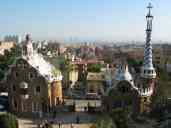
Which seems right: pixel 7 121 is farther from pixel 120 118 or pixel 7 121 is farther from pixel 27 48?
pixel 27 48

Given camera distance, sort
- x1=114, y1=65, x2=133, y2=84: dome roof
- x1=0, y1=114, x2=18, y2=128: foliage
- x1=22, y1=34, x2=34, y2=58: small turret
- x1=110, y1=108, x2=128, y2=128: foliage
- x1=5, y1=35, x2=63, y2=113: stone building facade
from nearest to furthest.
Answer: x1=110, y1=108, x2=128, y2=128: foliage
x1=0, y1=114, x2=18, y2=128: foliage
x1=114, y1=65, x2=133, y2=84: dome roof
x1=5, y1=35, x2=63, y2=113: stone building facade
x1=22, y1=34, x2=34, y2=58: small turret

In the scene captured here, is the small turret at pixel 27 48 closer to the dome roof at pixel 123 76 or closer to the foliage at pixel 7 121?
the foliage at pixel 7 121

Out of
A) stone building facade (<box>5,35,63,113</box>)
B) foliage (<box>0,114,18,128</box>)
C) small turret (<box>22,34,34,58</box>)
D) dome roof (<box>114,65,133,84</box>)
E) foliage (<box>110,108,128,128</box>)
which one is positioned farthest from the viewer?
small turret (<box>22,34,34,58</box>)

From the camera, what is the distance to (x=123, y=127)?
1132 inches

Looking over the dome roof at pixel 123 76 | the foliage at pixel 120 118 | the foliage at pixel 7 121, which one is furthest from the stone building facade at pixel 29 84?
the foliage at pixel 120 118

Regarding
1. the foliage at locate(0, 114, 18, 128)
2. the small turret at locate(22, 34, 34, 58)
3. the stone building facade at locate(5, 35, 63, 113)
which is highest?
the small turret at locate(22, 34, 34, 58)

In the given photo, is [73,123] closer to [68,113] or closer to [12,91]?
Answer: [68,113]

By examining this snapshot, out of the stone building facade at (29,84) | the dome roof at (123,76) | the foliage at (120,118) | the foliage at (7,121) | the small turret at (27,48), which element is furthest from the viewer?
the small turret at (27,48)

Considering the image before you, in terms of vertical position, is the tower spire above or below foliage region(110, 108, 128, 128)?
above

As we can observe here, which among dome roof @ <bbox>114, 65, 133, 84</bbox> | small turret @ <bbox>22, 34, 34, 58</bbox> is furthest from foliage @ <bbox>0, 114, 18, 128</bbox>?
dome roof @ <bbox>114, 65, 133, 84</bbox>

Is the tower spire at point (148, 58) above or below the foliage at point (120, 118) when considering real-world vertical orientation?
above

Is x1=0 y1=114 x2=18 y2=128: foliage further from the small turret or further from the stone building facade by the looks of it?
the small turret

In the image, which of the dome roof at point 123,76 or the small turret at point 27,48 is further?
the small turret at point 27,48

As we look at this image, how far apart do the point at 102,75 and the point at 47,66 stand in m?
18.8
